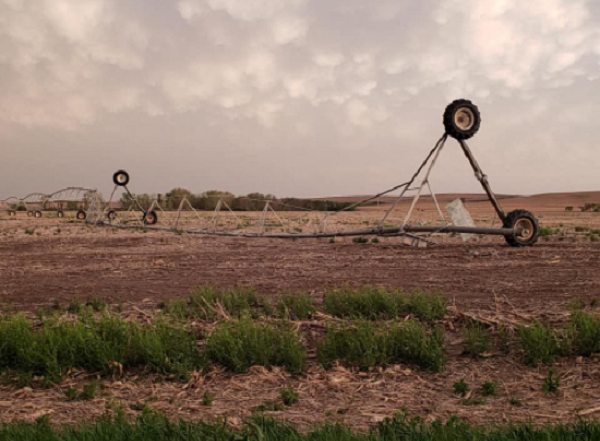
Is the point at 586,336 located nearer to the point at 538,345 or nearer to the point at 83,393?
the point at 538,345

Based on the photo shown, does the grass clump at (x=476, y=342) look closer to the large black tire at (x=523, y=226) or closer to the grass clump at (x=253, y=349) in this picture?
the grass clump at (x=253, y=349)

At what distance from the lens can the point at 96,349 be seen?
5.28 meters

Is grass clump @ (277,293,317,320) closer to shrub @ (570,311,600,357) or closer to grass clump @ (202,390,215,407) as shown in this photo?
grass clump @ (202,390,215,407)

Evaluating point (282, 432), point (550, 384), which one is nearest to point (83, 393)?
point (282, 432)

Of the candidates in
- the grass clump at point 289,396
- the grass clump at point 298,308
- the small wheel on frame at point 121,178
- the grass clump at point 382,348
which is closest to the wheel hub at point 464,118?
the grass clump at point 298,308

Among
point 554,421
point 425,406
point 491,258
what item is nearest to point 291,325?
point 425,406

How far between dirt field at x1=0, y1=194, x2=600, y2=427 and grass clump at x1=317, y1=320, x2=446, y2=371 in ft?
0.64

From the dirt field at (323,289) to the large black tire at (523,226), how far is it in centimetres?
37

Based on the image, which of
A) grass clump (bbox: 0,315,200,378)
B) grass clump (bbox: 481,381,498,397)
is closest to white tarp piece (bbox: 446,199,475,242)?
grass clump (bbox: 481,381,498,397)

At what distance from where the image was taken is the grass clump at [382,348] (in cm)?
515

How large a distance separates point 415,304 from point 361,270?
4.71m

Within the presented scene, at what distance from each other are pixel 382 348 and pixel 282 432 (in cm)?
213

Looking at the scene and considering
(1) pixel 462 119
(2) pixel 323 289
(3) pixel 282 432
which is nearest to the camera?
(3) pixel 282 432

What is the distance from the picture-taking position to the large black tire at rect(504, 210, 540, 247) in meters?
15.2
